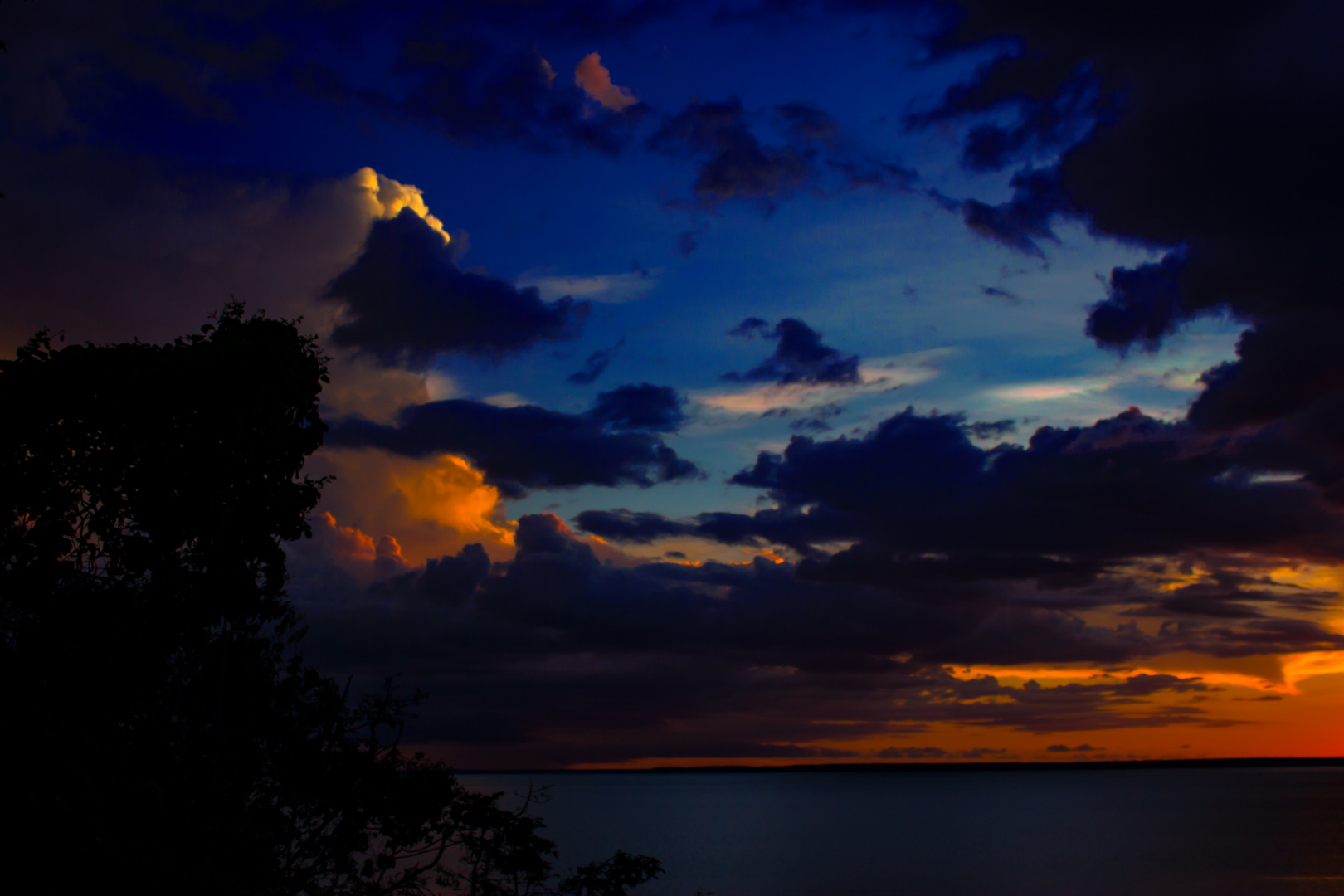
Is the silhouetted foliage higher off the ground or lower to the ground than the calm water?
higher

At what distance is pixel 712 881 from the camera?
9162cm

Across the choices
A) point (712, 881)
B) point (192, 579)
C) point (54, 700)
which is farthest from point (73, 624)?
point (712, 881)

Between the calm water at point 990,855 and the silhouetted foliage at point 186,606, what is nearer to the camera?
the silhouetted foliage at point 186,606

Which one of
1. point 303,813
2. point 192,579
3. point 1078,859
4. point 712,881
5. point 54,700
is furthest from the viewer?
point 1078,859

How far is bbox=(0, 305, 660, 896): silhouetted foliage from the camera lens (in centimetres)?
1853

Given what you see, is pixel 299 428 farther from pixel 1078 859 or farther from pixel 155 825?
pixel 1078 859

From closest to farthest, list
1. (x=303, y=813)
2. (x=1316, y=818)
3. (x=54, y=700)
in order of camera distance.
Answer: (x=54, y=700), (x=303, y=813), (x=1316, y=818)

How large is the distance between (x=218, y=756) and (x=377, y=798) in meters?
6.67

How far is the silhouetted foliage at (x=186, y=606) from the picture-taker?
1853cm

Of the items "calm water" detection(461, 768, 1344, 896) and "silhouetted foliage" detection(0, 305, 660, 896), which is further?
"calm water" detection(461, 768, 1344, 896)

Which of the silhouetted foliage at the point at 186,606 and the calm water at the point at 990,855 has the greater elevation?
the silhouetted foliage at the point at 186,606

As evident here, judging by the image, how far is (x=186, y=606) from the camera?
21531 millimetres

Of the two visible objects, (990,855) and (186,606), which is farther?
(990,855)

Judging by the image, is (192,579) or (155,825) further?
(192,579)
